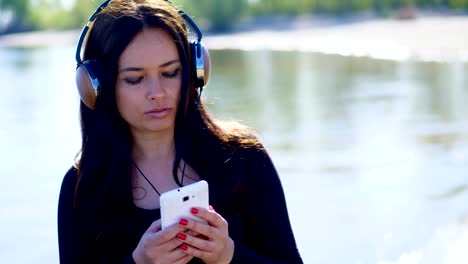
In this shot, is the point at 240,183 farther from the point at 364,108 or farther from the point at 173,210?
the point at 364,108

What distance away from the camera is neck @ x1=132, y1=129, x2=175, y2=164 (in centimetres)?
212

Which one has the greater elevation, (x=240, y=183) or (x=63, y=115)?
(x=240, y=183)

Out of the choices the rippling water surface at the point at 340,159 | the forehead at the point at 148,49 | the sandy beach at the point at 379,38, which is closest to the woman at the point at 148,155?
the forehead at the point at 148,49

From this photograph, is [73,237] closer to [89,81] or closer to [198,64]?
[89,81]

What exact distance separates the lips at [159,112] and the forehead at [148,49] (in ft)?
0.38

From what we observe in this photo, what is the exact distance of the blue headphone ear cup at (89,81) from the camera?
6.68 ft

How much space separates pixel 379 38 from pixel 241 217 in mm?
27452

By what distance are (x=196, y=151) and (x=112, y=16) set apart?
1.38ft

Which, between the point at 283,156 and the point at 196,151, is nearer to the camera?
the point at 196,151

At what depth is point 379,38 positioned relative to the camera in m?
28.8

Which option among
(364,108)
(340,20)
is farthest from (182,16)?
(340,20)

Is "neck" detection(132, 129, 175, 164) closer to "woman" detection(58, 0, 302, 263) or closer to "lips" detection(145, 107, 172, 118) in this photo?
"woman" detection(58, 0, 302, 263)

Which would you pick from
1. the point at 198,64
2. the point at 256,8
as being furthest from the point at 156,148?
the point at 256,8

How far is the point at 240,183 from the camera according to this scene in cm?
204
